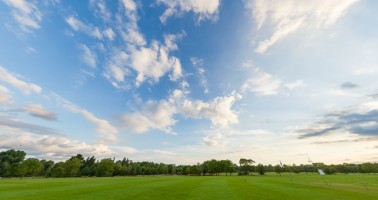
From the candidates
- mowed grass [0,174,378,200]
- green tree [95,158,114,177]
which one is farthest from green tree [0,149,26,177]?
mowed grass [0,174,378,200]

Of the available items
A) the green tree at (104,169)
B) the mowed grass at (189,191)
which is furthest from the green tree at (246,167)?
the mowed grass at (189,191)

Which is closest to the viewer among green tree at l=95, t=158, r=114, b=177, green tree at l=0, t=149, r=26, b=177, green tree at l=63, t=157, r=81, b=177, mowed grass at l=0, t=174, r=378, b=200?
mowed grass at l=0, t=174, r=378, b=200

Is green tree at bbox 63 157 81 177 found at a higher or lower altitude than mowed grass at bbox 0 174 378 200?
higher

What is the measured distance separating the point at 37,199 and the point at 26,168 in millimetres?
141013

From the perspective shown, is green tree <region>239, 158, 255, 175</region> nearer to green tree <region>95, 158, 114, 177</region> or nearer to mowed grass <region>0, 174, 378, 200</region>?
green tree <region>95, 158, 114, 177</region>

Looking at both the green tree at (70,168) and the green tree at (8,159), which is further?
the green tree at (70,168)

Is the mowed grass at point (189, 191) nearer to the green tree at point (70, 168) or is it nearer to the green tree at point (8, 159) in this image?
the green tree at point (70, 168)

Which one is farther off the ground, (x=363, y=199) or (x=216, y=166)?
(x=216, y=166)

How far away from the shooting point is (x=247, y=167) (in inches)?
7466

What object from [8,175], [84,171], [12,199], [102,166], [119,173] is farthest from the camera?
[119,173]

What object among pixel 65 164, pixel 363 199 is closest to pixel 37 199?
pixel 363 199

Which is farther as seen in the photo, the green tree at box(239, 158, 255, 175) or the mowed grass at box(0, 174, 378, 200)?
the green tree at box(239, 158, 255, 175)

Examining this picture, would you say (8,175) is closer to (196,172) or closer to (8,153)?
(8,153)

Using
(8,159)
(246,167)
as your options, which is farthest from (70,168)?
(246,167)
